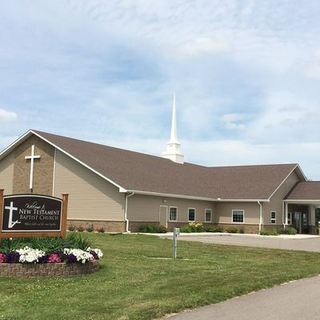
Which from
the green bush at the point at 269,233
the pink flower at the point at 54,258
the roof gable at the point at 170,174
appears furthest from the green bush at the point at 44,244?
the green bush at the point at 269,233

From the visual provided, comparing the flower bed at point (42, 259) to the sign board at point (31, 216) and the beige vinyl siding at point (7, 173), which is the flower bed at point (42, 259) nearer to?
the sign board at point (31, 216)

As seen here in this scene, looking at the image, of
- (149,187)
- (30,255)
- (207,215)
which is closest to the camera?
(30,255)

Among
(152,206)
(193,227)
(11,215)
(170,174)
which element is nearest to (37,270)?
(11,215)

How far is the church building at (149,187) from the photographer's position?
35094mm

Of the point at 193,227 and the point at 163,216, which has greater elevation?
the point at 163,216

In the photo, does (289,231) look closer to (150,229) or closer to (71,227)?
(150,229)

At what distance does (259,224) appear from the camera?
135 feet

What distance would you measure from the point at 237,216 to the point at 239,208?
645 millimetres

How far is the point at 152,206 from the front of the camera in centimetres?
3616

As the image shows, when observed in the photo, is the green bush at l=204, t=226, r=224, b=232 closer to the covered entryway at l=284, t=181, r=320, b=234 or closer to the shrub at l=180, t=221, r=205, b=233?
the shrub at l=180, t=221, r=205, b=233

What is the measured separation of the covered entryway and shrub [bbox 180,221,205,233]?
8.26 m

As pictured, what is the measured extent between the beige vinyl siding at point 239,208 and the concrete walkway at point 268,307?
98.1ft

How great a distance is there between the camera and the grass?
871cm

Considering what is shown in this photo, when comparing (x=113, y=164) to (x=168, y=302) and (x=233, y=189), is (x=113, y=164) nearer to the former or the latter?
(x=233, y=189)
